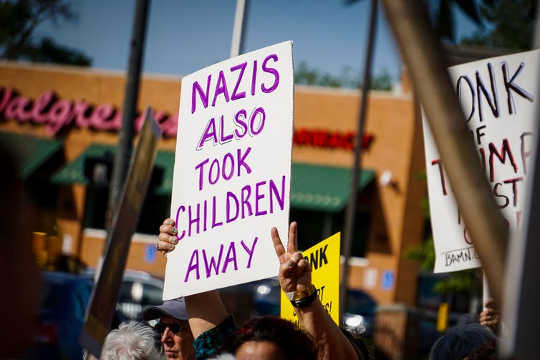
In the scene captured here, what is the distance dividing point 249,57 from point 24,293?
2.22m

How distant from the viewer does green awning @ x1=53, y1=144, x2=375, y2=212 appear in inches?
970

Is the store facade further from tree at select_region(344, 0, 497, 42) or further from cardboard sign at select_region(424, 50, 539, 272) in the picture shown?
cardboard sign at select_region(424, 50, 539, 272)

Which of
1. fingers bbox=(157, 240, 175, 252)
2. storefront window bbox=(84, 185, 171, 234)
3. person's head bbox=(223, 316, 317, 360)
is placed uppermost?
fingers bbox=(157, 240, 175, 252)

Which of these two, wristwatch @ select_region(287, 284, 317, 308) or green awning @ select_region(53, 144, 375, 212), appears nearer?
wristwatch @ select_region(287, 284, 317, 308)

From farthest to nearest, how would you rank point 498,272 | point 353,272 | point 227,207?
point 353,272
point 227,207
point 498,272

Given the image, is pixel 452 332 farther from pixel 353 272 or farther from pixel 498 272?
pixel 353 272

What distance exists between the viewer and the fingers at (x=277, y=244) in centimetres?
316

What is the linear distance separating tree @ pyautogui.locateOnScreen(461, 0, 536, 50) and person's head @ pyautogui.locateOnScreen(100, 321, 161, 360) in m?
13.5

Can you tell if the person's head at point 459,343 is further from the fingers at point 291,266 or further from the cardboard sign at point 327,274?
the fingers at point 291,266

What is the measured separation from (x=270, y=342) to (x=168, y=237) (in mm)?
1267

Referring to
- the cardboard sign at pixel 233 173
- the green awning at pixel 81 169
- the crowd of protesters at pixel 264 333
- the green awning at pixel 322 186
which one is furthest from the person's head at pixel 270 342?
the green awning at pixel 81 169

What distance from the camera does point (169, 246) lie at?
3.70 metres

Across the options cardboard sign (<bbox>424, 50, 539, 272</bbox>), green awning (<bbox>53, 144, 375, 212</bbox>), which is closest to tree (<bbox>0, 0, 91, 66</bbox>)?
green awning (<bbox>53, 144, 375, 212</bbox>)

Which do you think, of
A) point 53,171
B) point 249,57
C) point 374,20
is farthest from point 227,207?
point 53,171
